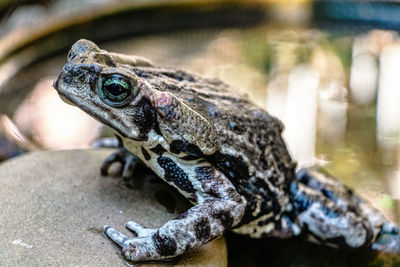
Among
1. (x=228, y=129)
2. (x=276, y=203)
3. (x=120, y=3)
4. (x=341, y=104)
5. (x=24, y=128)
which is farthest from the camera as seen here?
(x=120, y=3)

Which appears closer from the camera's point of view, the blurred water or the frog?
the frog

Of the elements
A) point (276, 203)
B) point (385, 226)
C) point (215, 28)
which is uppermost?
point (215, 28)

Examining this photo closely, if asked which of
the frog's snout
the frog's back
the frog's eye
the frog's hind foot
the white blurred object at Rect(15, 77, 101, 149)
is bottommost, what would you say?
the frog's hind foot

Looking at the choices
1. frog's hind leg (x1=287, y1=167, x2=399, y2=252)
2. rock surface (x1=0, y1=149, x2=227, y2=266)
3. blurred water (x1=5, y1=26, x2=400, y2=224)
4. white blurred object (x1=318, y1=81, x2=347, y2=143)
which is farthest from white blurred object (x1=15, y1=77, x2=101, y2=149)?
white blurred object (x1=318, y1=81, x2=347, y2=143)

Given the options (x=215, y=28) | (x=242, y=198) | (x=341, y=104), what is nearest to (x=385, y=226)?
(x=242, y=198)

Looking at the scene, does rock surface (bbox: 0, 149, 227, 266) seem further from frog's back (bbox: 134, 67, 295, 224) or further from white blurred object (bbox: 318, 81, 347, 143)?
white blurred object (bbox: 318, 81, 347, 143)

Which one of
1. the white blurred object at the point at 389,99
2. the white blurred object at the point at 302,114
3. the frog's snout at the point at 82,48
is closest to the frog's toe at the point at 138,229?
the frog's snout at the point at 82,48

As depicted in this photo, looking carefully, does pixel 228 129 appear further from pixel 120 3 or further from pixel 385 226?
pixel 120 3
